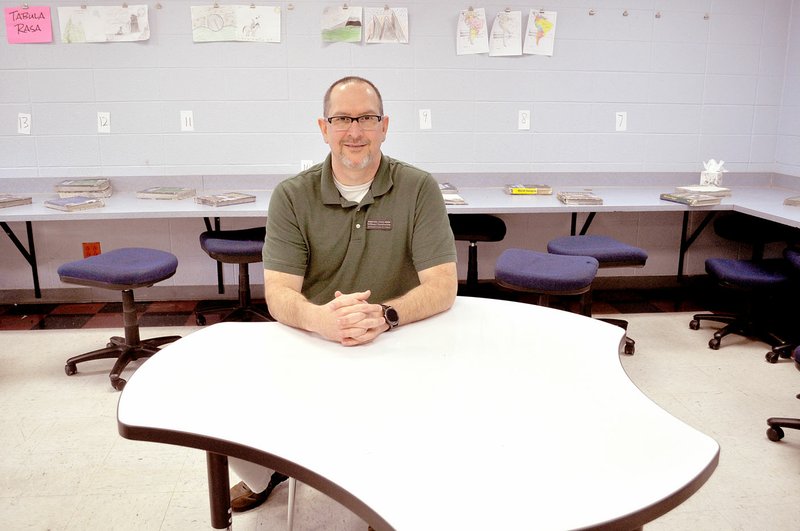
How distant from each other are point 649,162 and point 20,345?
4055 mm

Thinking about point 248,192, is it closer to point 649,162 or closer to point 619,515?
point 649,162

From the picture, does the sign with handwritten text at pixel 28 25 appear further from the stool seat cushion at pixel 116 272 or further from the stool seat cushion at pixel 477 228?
the stool seat cushion at pixel 477 228

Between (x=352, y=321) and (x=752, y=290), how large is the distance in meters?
2.64

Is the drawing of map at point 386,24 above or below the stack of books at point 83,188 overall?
above

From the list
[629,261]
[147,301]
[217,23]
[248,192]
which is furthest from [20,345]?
[629,261]

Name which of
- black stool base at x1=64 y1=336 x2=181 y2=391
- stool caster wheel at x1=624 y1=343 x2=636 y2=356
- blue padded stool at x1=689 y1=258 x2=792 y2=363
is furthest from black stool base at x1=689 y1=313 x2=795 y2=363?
black stool base at x1=64 y1=336 x2=181 y2=391

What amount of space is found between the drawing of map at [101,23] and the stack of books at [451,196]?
2.05 metres

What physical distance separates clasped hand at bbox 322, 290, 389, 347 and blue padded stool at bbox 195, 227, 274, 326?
191 centimetres

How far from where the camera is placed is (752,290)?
3373mm

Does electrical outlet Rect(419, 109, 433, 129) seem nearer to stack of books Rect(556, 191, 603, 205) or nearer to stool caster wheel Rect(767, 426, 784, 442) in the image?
stack of books Rect(556, 191, 603, 205)

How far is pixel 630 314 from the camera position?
4113mm

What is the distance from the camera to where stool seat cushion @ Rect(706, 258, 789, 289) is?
333 cm

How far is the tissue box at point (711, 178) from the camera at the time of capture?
404 cm

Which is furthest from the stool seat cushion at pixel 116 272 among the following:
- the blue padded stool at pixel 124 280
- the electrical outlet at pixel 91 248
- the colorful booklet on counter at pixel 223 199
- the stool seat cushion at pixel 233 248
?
the electrical outlet at pixel 91 248
